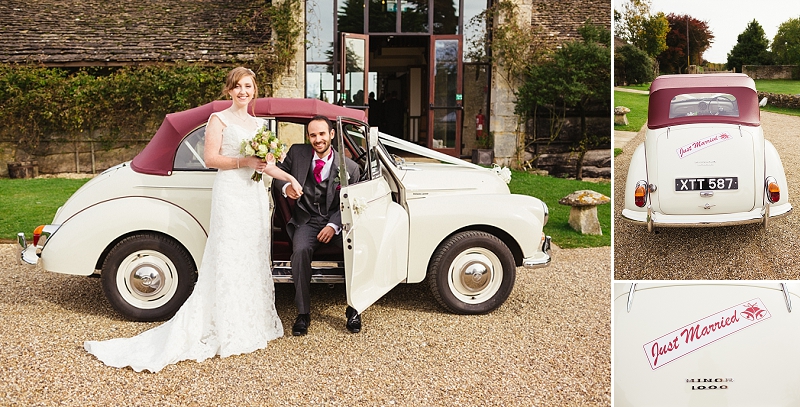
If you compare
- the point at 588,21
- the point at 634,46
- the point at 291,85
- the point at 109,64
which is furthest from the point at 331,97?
the point at 634,46

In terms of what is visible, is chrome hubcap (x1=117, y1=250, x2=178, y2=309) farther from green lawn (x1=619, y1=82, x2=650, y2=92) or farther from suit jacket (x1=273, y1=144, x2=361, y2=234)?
green lawn (x1=619, y1=82, x2=650, y2=92)

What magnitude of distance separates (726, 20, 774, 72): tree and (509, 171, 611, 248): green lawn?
4.22 meters

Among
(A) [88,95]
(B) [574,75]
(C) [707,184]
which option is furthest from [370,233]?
(A) [88,95]

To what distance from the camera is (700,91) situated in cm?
566

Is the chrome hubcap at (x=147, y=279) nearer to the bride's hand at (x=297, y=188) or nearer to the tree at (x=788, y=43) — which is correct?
the bride's hand at (x=297, y=188)

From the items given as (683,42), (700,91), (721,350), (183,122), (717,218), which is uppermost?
(683,42)

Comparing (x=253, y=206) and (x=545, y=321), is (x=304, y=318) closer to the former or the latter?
(x=253, y=206)

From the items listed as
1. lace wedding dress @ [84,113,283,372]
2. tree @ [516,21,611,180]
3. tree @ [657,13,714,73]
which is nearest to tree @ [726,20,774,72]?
tree @ [657,13,714,73]

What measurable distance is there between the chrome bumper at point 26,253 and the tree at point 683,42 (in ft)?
16.4

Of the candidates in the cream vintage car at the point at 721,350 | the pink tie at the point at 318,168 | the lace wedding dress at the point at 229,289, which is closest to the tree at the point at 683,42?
the cream vintage car at the point at 721,350

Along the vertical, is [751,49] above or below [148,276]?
above

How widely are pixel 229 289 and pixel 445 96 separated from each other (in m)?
10.0

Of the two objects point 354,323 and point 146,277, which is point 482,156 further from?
point 146,277

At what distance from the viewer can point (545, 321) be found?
564 cm
